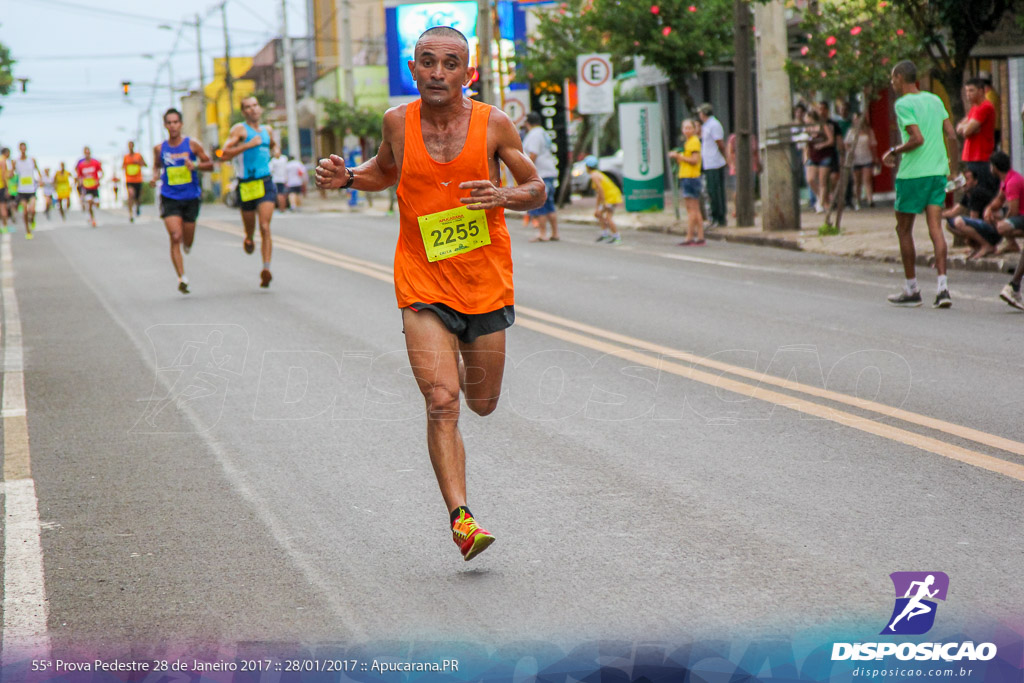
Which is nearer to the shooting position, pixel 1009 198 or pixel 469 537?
pixel 469 537

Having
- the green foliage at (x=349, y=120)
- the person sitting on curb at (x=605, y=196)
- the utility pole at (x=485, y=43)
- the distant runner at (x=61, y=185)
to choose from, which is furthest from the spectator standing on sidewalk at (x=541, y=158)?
the green foliage at (x=349, y=120)

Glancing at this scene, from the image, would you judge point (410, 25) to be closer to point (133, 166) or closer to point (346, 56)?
point (346, 56)

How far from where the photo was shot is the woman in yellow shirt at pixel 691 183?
18.4 metres

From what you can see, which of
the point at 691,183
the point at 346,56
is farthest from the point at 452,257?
the point at 346,56

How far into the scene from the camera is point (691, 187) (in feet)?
60.4

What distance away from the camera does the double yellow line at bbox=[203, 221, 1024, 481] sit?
6.01 metres

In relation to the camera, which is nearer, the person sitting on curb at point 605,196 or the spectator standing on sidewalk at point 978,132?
the spectator standing on sidewalk at point 978,132

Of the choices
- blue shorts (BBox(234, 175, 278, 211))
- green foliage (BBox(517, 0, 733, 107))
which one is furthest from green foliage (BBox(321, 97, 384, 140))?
blue shorts (BBox(234, 175, 278, 211))

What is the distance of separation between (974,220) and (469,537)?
427 inches

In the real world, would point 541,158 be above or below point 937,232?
above

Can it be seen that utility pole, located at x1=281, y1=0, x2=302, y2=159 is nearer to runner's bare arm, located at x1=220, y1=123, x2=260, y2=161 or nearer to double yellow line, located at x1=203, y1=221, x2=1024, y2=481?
runner's bare arm, located at x1=220, y1=123, x2=260, y2=161

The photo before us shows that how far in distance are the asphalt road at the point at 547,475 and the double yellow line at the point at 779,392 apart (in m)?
0.03

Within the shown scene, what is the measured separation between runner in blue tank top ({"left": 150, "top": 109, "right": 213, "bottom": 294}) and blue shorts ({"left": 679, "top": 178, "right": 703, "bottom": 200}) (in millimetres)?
7192

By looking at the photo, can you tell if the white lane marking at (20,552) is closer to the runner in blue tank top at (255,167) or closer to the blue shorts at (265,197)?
the runner in blue tank top at (255,167)
